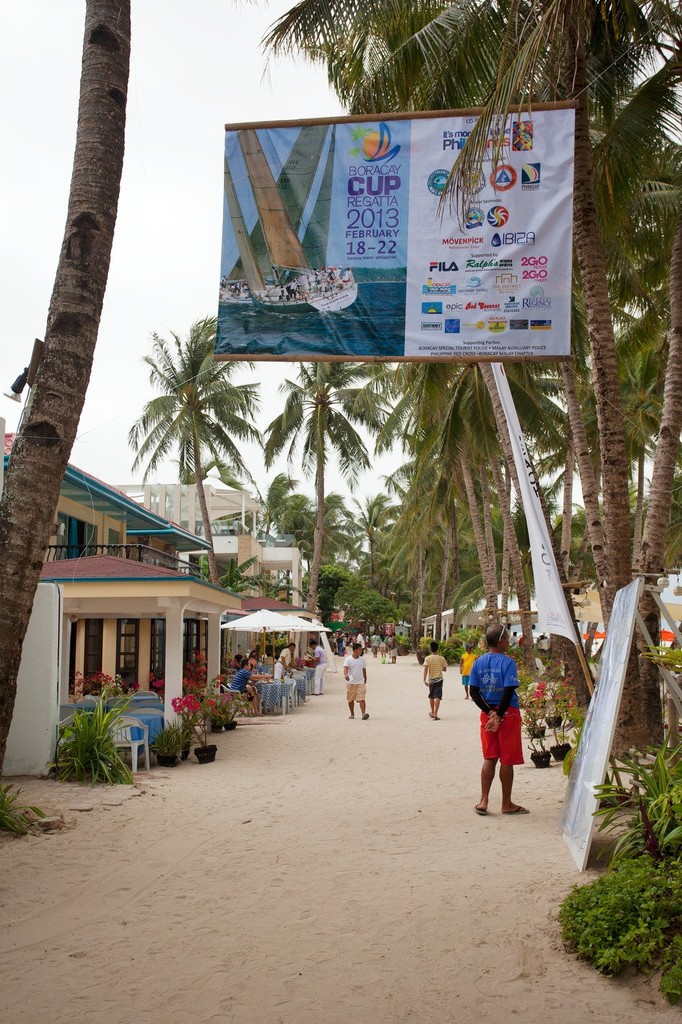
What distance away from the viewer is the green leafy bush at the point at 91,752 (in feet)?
32.0

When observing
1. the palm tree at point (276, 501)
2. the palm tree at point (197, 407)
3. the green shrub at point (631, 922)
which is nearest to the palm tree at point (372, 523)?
the palm tree at point (276, 501)

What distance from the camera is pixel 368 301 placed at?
7.18 meters

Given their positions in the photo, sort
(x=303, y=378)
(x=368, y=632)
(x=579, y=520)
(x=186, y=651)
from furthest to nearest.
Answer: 1. (x=368, y=632)
2. (x=579, y=520)
3. (x=303, y=378)
4. (x=186, y=651)

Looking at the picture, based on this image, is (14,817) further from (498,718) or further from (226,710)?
(226,710)

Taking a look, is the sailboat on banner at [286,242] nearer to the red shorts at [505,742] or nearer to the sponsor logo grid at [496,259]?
the sponsor logo grid at [496,259]

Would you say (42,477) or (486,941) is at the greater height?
(42,477)

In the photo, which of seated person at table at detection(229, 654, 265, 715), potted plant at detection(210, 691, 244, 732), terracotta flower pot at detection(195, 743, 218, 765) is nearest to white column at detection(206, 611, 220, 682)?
seated person at table at detection(229, 654, 265, 715)

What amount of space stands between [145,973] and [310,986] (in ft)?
2.71

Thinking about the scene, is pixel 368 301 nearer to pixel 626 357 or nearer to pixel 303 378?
pixel 626 357

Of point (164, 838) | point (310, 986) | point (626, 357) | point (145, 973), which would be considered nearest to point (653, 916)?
point (310, 986)

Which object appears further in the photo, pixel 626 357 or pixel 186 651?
pixel 186 651

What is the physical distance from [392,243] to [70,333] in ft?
8.68

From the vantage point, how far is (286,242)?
7473 mm

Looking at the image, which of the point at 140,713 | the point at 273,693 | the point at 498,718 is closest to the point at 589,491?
the point at 498,718
